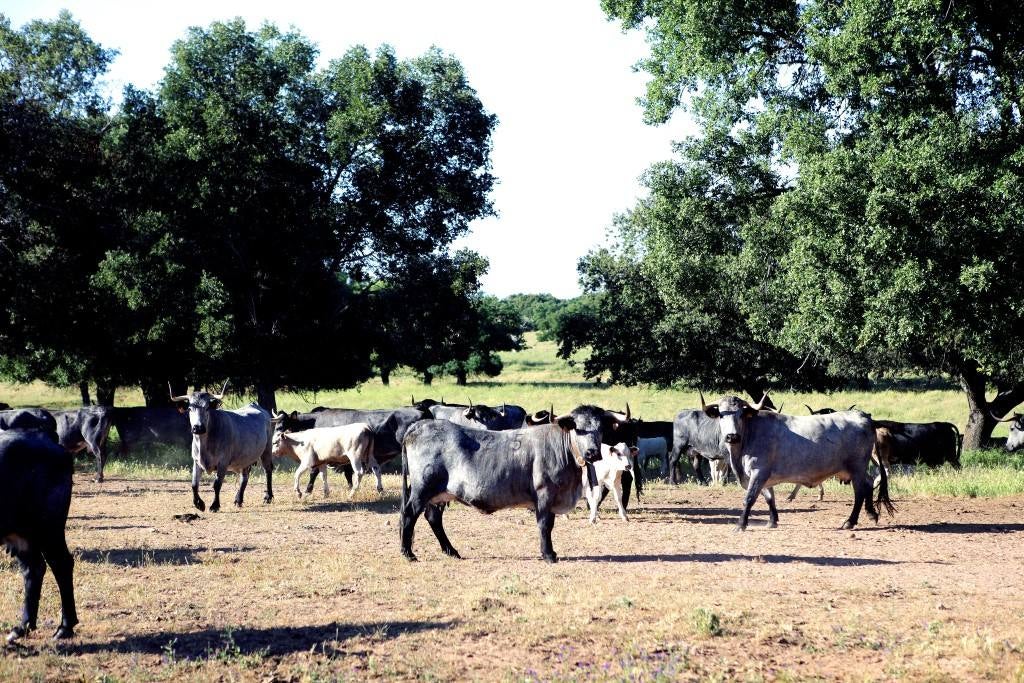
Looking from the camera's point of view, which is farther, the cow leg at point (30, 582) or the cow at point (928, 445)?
the cow at point (928, 445)

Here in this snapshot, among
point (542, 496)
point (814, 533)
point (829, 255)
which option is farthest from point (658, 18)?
point (542, 496)

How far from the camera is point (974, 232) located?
1916cm

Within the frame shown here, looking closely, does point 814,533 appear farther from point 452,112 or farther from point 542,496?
point 452,112

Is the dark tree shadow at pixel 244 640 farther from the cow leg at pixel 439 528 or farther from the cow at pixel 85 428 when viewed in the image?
the cow at pixel 85 428

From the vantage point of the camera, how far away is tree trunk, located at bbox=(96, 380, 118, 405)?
1261 inches

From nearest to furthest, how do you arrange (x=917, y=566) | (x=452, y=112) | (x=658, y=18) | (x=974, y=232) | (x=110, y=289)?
(x=917, y=566), (x=974, y=232), (x=658, y=18), (x=110, y=289), (x=452, y=112)

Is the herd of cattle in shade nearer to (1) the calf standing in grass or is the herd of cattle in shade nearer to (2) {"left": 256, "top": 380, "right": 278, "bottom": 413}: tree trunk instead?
(1) the calf standing in grass

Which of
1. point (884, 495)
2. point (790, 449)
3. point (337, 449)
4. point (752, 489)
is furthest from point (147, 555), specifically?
point (884, 495)

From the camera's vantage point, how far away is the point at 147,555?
1238 cm

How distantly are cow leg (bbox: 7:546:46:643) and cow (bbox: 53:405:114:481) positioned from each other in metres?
15.4

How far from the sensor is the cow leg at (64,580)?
846 cm

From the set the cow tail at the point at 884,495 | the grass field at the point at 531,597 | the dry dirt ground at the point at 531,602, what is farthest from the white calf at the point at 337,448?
the cow tail at the point at 884,495

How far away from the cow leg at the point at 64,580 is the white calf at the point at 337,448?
10389mm

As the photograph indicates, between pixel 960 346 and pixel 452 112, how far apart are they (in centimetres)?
1604
